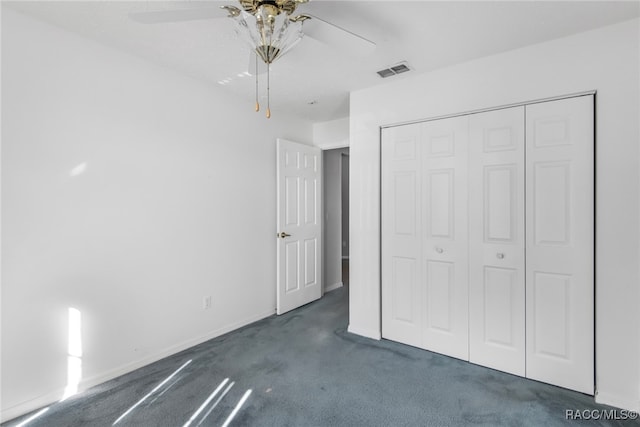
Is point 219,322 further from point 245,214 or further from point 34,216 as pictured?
point 34,216

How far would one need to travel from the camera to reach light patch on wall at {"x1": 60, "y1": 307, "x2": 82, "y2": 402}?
2143 mm

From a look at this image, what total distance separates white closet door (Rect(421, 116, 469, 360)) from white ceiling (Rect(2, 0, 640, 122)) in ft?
2.04

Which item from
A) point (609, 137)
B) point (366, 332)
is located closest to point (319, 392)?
point (366, 332)

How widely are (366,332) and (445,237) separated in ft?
3.93

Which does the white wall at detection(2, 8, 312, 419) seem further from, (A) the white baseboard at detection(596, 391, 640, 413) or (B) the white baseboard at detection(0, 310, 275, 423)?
(A) the white baseboard at detection(596, 391, 640, 413)

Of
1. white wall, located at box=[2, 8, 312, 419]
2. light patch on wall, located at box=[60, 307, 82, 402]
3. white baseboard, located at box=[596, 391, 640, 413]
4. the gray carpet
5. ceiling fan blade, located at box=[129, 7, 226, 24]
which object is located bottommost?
the gray carpet

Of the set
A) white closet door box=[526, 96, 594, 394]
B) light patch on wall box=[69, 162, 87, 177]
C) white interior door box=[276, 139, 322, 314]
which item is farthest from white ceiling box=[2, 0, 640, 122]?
white interior door box=[276, 139, 322, 314]

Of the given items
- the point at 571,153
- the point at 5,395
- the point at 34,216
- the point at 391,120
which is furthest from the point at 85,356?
the point at 571,153

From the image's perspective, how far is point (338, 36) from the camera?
163 centimetres

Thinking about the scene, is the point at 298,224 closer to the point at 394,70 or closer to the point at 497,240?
the point at 394,70

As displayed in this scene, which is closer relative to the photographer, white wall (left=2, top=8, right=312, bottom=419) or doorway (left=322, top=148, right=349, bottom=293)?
white wall (left=2, top=8, right=312, bottom=419)

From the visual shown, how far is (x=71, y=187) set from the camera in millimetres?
2150

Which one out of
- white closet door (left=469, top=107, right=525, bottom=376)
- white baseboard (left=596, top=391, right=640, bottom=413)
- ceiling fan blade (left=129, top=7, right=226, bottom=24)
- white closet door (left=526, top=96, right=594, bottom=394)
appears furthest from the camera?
white closet door (left=469, top=107, right=525, bottom=376)

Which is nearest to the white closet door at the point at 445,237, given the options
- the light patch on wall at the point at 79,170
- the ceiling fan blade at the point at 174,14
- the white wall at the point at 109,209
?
the white wall at the point at 109,209
